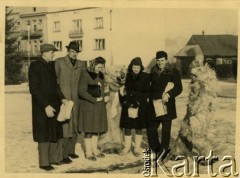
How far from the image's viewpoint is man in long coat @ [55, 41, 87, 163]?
2410mm

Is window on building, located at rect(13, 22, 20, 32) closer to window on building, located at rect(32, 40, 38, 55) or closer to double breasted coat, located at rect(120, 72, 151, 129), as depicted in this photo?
window on building, located at rect(32, 40, 38, 55)

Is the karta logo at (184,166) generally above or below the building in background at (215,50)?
below

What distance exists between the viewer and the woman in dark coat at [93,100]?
242 cm

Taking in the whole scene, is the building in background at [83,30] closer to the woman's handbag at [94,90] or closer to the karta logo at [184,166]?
the woman's handbag at [94,90]

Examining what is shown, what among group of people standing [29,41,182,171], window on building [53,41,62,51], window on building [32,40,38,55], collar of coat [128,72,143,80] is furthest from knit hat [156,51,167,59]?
window on building [32,40,38,55]

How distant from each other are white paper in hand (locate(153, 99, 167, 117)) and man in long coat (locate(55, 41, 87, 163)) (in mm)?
340

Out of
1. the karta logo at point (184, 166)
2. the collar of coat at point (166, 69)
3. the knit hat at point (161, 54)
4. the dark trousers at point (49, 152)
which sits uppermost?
the knit hat at point (161, 54)

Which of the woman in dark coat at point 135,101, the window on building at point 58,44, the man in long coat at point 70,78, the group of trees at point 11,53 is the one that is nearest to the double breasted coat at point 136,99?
the woman in dark coat at point 135,101

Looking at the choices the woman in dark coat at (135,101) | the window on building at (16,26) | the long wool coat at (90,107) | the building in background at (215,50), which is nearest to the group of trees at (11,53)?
the window on building at (16,26)

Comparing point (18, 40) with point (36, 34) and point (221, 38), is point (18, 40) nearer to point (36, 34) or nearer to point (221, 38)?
point (36, 34)

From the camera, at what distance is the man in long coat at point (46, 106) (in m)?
2.39

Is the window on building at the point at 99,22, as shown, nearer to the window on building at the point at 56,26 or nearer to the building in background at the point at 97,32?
the building in background at the point at 97,32

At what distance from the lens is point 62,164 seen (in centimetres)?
243

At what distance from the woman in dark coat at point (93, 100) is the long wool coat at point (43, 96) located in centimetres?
10
